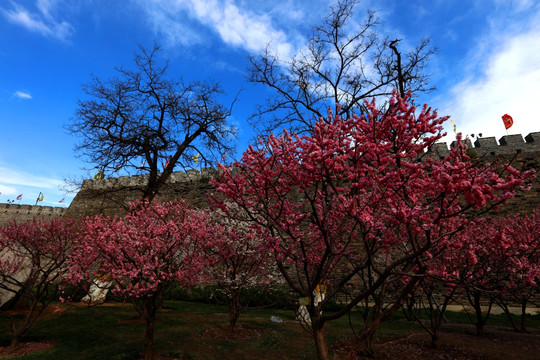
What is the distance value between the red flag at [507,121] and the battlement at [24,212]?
3356 centimetres

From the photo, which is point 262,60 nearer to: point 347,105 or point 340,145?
point 347,105

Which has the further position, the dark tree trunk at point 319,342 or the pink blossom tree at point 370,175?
the dark tree trunk at point 319,342

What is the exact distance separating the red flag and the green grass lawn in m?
7.63

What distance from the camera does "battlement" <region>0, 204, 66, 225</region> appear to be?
1090 inches

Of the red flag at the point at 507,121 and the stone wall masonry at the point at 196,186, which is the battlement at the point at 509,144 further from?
the red flag at the point at 507,121

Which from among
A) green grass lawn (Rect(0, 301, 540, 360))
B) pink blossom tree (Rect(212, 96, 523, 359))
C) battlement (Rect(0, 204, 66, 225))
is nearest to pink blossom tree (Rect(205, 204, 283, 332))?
green grass lawn (Rect(0, 301, 540, 360))

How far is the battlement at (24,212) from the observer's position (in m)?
27.7

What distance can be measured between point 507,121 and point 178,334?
50.0ft

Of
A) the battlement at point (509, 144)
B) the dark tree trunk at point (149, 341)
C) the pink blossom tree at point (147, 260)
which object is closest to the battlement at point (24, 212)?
the pink blossom tree at point (147, 260)

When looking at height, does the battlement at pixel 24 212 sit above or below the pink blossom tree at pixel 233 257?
above

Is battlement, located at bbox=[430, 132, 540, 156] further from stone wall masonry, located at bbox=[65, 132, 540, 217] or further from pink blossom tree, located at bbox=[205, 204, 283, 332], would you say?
pink blossom tree, located at bbox=[205, 204, 283, 332]

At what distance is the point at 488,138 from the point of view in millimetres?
13594

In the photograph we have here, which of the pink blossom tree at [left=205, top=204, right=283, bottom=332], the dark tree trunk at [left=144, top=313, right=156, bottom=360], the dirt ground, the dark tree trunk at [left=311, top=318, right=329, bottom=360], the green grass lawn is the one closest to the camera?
the dark tree trunk at [left=311, top=318, right=329, bottom=360]

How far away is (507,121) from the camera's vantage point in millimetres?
12961
